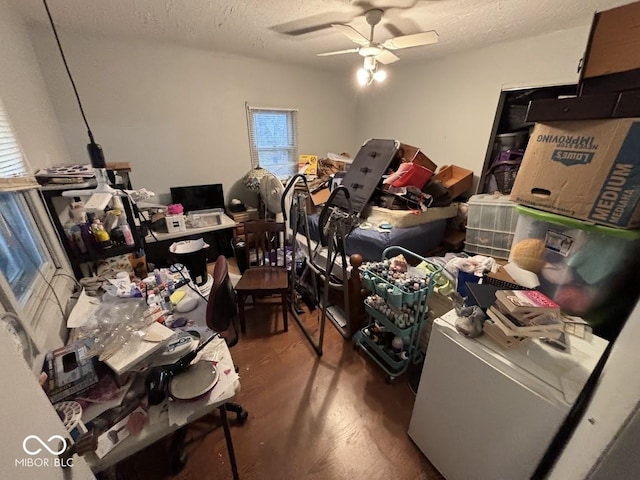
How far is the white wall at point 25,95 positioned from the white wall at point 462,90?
388 centimetres

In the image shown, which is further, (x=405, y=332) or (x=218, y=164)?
(x=218, y=164)

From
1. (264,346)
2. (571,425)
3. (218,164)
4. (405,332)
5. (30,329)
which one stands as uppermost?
(218,164)

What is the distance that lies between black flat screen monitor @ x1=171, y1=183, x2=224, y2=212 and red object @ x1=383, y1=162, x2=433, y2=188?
2261 millimetres

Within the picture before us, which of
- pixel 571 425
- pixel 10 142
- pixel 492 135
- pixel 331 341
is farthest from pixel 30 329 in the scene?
pixel 492 135

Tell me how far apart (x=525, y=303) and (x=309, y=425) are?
4.31 feet

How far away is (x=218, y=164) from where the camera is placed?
3.49 metres

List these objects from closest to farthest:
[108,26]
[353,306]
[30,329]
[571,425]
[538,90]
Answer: [571,425] < [30,329] < [353,306] < [108,26] < [538,90]

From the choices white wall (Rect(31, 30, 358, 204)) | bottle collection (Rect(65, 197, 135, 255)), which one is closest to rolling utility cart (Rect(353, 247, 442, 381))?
bottle collection (Rect(65, 197, 135, 255))

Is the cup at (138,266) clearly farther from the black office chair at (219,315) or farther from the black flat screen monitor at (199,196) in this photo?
the black flat screen monitor at (199,196)

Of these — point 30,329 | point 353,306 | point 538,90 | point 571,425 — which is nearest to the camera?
point 571,425

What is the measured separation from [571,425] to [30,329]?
6.29 feet

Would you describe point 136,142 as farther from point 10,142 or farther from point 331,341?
point 331,341

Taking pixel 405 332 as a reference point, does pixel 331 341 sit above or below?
below

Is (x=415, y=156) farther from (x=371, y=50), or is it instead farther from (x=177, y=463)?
(x=177, y=463)
